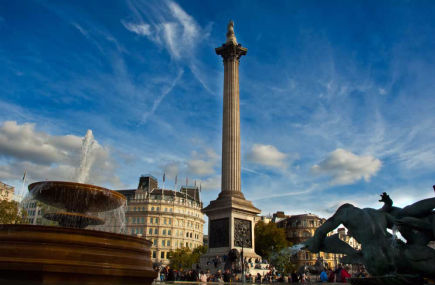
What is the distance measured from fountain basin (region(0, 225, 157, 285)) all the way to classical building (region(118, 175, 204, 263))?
213 ft

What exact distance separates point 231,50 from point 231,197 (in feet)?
52.3

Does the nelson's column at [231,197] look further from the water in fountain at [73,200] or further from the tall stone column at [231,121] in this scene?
the water in fountain at [73,200]

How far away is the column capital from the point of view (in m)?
34.7

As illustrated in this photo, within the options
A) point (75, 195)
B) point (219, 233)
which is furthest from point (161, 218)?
point (75, 195)

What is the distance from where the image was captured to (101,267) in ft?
26.8

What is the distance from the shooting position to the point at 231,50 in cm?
3475

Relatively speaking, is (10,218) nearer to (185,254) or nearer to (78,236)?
(78,236)

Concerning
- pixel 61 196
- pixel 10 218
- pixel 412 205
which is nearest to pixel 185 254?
pixel 10 218

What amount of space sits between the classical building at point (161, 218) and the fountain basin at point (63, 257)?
6481 cm

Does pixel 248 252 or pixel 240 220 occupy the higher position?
pixel 240 220

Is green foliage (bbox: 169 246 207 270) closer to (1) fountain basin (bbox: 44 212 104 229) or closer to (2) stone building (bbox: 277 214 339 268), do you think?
(2) stone building (bbox: 277 214 339 268)

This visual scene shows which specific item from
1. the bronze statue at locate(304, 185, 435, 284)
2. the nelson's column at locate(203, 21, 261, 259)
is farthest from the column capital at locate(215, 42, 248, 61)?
the bronze statue at locate(304, 185, 435, 284)

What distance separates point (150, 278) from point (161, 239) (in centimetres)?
6762

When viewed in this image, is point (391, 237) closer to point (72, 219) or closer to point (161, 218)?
point (72, 219)
